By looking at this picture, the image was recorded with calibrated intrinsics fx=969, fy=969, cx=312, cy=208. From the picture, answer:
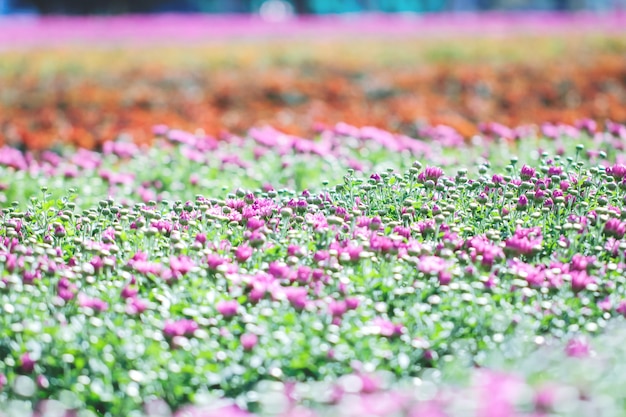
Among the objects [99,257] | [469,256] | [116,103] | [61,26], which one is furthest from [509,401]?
[61,26]

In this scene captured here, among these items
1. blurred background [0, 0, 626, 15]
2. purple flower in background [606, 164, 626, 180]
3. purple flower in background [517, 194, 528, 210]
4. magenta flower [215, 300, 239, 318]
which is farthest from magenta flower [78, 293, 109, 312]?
blurred background [0, 0, 626, 15]

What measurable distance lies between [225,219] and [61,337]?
0.95 m

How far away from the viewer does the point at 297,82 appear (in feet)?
29.2

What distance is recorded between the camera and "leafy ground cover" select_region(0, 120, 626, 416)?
100.0 inches

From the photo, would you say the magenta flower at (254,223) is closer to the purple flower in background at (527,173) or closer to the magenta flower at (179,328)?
the magenta flower at (179,328)

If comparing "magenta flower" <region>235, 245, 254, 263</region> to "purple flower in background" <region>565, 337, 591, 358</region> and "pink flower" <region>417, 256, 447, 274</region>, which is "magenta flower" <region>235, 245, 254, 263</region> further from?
"purple flower in background" <region>565, 337, 591, 358</region>

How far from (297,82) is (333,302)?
6.18 meters

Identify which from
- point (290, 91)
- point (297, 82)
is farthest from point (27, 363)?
point (297, 82)

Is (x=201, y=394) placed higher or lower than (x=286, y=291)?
lower

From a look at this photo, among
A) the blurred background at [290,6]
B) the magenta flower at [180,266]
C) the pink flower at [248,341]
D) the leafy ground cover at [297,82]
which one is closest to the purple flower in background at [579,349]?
the pink flower at [248,341]

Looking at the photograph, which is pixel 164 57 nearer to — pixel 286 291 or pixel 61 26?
pixel 61 26

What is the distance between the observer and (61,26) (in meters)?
14.1

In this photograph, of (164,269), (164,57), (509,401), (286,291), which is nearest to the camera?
(509,401)

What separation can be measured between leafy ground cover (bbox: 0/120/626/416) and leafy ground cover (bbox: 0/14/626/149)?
2.99 meters
